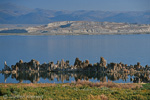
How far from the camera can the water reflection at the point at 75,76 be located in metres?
42.1

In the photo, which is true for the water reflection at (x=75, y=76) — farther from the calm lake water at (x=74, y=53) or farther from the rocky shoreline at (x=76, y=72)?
the calm lake water at (x=74, y=53)

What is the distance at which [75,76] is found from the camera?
4419cm

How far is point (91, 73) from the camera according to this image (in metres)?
46.6

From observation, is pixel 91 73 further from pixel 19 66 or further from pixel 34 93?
pixel 34 93

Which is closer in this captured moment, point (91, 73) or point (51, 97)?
point (51, 97)

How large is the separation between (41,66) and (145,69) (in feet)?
56.3

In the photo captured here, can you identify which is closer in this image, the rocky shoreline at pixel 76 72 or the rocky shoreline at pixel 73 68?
the rocky shoreline at pixel 76 72

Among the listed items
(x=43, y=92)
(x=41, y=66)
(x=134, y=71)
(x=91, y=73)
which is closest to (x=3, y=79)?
(x=41, y=66)

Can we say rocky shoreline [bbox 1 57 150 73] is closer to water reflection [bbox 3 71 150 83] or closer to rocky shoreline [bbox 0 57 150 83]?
rocky shoreline [bbox 0 57 150 83]

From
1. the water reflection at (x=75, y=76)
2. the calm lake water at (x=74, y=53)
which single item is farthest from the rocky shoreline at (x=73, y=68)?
the calm lake water at (x=74, y=53)

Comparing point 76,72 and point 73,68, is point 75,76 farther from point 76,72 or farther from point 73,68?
point 73,68

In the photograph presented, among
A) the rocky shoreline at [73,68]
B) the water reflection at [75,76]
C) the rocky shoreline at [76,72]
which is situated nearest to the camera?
the water reflection at [75,76]

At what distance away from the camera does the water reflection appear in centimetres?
4209

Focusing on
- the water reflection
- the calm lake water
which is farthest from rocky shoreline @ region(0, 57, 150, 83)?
the calm lake water
